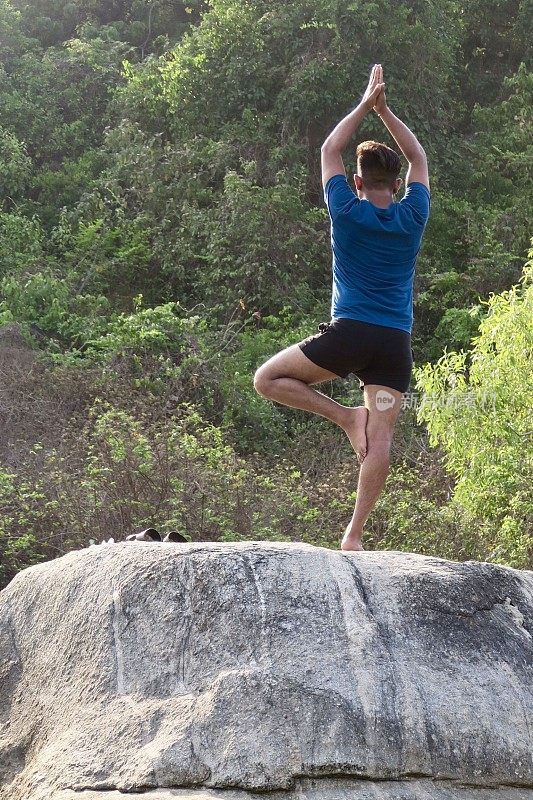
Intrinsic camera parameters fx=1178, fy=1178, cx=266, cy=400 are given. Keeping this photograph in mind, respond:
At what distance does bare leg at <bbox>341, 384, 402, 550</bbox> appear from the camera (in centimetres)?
505

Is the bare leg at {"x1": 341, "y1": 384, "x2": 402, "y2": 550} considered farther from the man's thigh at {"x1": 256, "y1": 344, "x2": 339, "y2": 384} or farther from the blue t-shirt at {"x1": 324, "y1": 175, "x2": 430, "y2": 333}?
the blue t-shirt at {"x1": 324, "y1": 175, "x2": 430, "y2": 333}

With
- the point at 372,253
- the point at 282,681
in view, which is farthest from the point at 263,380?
the point at 282,681

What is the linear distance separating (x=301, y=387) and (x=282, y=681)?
1.41 meters

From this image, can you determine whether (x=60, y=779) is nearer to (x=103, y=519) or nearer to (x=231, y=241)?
(x=103, y=519)

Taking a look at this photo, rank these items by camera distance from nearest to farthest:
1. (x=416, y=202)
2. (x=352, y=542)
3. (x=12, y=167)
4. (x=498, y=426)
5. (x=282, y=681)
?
(x=282, y=681) < (x=416, y=202) < (x=352, y=542) < (x=498, y=426) < (x=12, y=167)

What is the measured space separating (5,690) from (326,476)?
6.50 meters

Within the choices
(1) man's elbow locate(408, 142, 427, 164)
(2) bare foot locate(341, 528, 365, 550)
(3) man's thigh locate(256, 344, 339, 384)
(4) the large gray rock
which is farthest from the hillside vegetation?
(4) the large gray rock

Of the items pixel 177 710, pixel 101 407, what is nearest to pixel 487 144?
pixel 101 407

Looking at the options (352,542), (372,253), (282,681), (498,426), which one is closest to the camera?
(282,681)

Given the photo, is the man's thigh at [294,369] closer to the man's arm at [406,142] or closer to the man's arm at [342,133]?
the man's arm at [342,133]

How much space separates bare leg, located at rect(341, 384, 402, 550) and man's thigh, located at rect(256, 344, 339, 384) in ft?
0.72

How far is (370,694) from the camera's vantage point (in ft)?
14.0

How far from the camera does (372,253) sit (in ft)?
16.1

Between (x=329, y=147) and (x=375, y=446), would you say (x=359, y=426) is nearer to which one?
Answer: (x=375, y=446)
